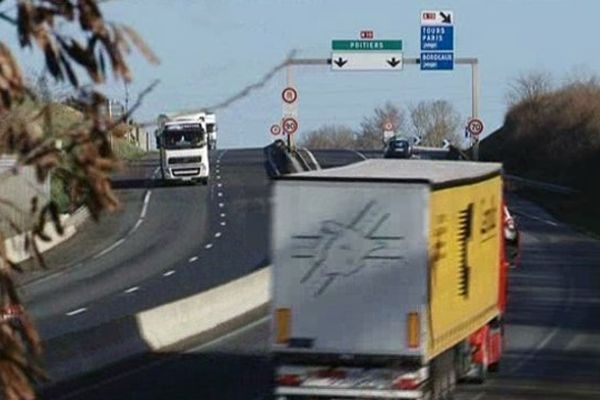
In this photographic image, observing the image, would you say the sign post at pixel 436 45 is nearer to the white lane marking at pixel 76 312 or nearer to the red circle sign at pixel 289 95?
the red circle sign at pixel 289 95

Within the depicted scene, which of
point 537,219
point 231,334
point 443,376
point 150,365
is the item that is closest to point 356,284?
point 443,376

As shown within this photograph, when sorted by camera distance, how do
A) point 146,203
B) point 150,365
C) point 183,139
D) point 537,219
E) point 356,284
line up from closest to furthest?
point 356,284 → point 150,365 → point 537,219 → point 183,139 → point 146,203

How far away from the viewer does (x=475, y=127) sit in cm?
6550

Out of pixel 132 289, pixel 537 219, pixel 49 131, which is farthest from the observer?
pixel 537 219

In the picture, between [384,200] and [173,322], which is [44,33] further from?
[173,322]

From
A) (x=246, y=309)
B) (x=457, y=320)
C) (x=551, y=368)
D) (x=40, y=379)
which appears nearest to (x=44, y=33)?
(x=40, y=379)

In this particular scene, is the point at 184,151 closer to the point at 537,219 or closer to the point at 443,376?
the point at 537,219

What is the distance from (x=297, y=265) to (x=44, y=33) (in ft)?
42.3

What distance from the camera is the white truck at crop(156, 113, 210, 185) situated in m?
73.1

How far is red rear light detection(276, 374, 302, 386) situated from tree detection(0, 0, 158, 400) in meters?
12.7

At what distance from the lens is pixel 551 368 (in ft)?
86.6

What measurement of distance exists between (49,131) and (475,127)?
60600 mm

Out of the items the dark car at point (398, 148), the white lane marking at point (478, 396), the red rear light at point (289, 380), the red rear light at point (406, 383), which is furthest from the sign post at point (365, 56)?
the red rear light at point (406, 383)

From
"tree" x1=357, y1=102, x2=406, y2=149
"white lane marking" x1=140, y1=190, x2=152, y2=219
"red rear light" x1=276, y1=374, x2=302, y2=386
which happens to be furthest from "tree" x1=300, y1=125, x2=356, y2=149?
"red rear light" x1=276, y1=374, x2=302, y2=386
